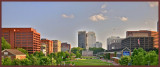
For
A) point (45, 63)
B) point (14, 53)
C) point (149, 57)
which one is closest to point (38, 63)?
point (45, 63)

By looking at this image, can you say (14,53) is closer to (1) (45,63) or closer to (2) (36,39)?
(1) (45,63)

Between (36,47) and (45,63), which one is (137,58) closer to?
(45,63)

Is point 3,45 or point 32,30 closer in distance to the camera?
point 3,45

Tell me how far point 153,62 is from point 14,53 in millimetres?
53919

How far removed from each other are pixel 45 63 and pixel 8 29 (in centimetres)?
9412

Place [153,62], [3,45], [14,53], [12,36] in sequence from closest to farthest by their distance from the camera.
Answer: [153,62] → [14,53] → [3,45] → [12,36]

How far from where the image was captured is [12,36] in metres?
159

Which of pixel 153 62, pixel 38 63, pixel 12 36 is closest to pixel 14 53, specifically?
pixel 38 63

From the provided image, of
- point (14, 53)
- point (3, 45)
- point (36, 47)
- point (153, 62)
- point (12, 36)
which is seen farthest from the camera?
point (36, 47)

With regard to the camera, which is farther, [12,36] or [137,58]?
[12,36]

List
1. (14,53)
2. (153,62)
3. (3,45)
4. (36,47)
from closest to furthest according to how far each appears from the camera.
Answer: (153,62), (14,53), (3,45), (36,47)

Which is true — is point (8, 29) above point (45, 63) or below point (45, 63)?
above

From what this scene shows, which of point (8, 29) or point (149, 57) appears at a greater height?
point (8, 29)

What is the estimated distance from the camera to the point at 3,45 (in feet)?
396
